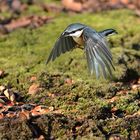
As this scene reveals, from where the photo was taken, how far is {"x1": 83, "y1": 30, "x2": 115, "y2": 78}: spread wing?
3424 millimetres

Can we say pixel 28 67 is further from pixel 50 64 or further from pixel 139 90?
pixel 139 90

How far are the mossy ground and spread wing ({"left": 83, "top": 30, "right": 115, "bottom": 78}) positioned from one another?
0.92 ft

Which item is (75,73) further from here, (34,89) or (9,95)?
(9,95)

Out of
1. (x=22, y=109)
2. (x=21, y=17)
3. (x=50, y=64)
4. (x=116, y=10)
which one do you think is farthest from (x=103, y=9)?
(x=22, y=109)

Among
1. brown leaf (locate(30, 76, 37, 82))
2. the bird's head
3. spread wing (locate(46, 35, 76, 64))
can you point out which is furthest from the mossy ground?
the bird's head

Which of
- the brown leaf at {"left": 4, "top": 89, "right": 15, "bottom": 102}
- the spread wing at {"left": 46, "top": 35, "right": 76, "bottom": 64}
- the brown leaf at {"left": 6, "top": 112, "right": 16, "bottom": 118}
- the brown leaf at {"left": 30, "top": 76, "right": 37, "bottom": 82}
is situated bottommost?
the brown leaf at {"left": 30, "top": 76, "right": 37, "bottom": 82}

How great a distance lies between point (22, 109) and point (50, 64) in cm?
91

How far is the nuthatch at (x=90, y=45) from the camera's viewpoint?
3.44 metres

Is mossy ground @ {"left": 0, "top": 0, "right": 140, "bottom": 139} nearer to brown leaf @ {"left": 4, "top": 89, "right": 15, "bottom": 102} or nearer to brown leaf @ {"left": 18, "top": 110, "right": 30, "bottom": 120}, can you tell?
brown leaf @ {"left": 4, "top": 89, "right": 15, "bottom": 102}

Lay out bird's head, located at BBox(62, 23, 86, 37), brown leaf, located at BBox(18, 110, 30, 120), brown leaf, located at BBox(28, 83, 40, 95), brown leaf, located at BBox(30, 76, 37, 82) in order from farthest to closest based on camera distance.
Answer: brown leaf, located at BBox(30, 76, 37, 82) → brown leaf, located at BBox(28, 83, 40, 95) → bird's head, located at BBox(62, 23, 86, 37) → brown leaf, located at BBox(18, 110, 30, 120)

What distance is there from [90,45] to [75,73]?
0.66 metres

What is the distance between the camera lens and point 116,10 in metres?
6.28

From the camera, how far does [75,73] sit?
4.22 metres

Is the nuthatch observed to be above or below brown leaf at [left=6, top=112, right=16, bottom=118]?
above
